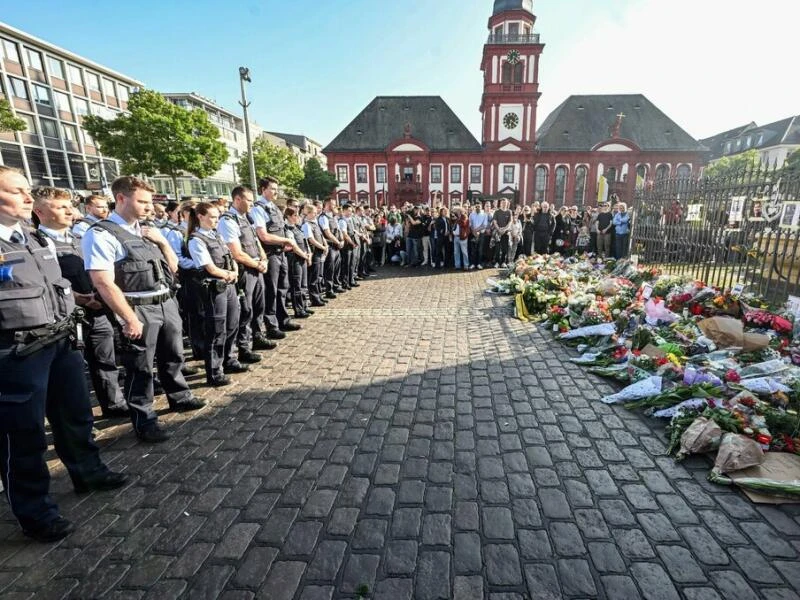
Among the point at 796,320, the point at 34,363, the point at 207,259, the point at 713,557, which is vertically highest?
the point at 207,259

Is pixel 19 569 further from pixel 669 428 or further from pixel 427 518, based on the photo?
pixel 669 428

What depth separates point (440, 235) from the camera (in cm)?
1413

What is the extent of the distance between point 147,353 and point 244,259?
6.43 feet

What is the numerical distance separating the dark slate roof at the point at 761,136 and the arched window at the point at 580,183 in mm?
37412

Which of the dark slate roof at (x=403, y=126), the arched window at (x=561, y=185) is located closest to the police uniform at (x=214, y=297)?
the dark slate roof at (x=403, y=126)

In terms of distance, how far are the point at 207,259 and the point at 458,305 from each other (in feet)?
18.4

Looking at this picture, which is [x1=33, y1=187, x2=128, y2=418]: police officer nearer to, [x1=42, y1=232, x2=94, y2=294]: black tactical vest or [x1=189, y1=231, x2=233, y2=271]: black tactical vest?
[x1=42, y1=232, x2=94, y2=294]: black tactical vest

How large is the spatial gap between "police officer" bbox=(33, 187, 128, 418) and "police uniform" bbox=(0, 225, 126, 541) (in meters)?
1.37

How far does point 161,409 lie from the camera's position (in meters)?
4.44

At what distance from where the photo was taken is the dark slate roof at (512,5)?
140 ft

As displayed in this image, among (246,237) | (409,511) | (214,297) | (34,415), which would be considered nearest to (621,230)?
(246,237)

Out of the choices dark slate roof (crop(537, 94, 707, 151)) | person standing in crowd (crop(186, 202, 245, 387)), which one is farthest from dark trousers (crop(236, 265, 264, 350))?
dark slate roof (crop(537, 94, 707, 151))

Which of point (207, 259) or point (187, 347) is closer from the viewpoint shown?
point (207, 259)

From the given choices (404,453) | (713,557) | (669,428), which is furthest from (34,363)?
(669,428)
